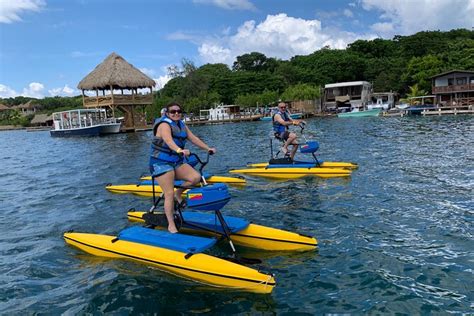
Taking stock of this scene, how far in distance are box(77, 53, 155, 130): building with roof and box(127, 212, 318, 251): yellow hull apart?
48.0m

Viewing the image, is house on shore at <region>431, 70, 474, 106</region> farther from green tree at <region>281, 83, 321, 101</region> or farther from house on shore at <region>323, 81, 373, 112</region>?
green tree at <region>281, 83, 321, 101</region>

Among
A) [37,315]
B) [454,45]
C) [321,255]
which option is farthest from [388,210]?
[454,45]

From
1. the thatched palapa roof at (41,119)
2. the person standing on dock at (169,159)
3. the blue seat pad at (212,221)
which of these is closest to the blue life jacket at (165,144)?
the person standing on dock at (169,159)

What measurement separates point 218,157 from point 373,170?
9742mm

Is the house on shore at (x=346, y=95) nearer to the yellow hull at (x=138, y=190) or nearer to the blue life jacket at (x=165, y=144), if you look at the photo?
the yellow hull at (x=138, y=190)

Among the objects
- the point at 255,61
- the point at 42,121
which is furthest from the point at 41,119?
the point at 255,61

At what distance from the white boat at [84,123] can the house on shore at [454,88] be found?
50.7 metres

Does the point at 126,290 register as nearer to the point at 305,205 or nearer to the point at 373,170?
the point at 305,205

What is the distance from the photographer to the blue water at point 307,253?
566cm

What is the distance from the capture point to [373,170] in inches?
585

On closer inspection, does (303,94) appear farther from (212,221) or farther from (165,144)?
(165,144)

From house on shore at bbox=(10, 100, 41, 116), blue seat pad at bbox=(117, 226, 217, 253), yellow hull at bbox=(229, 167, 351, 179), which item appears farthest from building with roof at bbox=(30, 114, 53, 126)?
blue seat pad at bbox=(117, 226, 217, 253)

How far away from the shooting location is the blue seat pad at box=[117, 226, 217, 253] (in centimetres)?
665

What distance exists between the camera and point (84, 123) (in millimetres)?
54500
